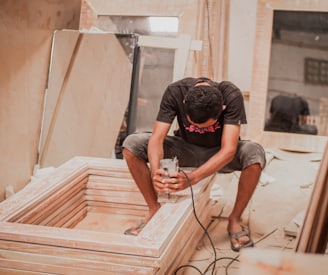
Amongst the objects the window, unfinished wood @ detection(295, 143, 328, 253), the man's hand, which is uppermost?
the window

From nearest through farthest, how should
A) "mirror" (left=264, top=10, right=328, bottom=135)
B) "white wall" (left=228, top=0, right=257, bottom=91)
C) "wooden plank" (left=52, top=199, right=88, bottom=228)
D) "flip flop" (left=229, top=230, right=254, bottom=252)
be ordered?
1. "flip flop" (left=229, top=230, right=254, bottom=252)
2. "wooden plank" (left=52, top=199, right=88, bottom=228)
3. "mirror" (left=264, top=10, right=328, bottom=135)
4. "white wall" (left=228, top=0, right=257, bottom=91)

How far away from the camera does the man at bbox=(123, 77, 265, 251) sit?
7.70ft

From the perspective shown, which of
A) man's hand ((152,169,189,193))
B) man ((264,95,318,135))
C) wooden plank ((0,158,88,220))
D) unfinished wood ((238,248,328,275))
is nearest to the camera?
unfinished wood ((238,248,328,275))

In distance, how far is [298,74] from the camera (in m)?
4.65

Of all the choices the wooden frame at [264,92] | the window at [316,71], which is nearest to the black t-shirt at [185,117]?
the wooden frame at [264,92]

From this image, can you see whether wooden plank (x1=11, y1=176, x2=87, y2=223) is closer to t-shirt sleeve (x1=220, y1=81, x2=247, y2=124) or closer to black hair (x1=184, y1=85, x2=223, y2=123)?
black hair (x1=184, y1=85, x2=223, y2=123)

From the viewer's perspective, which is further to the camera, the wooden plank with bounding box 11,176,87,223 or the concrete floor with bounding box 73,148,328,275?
the concrete floor with bounding box 73,148,328,275

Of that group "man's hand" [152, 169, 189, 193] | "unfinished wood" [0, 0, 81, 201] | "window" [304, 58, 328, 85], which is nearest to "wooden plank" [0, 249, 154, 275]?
"man's hand" [152, 169, 189, 193]

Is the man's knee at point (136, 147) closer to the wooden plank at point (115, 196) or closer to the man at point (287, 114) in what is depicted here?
the wooden plank at point (115, 196)

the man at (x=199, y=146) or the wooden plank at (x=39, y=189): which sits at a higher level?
the man at (x=199, y=146)

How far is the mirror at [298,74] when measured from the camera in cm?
456

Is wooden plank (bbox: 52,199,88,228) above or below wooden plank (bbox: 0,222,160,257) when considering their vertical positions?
below

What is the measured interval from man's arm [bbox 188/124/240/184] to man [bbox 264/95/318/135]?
2329 millimetres

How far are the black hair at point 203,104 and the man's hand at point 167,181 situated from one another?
30 centimetres
